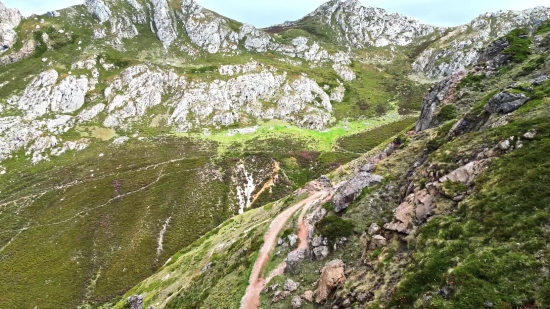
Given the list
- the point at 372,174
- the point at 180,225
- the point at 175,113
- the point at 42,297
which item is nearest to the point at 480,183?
the point at 372,174

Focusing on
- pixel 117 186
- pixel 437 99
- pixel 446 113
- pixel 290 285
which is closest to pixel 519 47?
pixel 437 99

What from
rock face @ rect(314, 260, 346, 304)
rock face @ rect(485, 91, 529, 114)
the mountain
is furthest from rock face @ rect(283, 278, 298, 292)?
rock face @ rect(485, 91, 529, 114)

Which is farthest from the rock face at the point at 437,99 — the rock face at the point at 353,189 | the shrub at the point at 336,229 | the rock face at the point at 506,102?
the shrub at the point at 336,229

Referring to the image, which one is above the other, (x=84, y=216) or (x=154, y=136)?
(x=154, y=136)

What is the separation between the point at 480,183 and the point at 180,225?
97.1m

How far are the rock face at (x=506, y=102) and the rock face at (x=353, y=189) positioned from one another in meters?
14.5

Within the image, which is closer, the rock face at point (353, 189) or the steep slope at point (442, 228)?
the steep slope at point (442, 228)

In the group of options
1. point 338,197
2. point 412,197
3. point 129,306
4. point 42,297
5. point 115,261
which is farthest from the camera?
point 115,261

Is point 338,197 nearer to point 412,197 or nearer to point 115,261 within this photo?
point 412,197

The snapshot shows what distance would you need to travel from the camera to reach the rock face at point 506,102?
3257 centimetres

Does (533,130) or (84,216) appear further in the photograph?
(84,216)

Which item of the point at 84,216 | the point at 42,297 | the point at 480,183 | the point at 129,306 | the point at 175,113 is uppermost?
the point at 175,113

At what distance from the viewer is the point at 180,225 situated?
106062 millimetres

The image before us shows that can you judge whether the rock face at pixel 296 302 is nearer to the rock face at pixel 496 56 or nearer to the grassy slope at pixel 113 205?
the rock face at pixel 496 56
